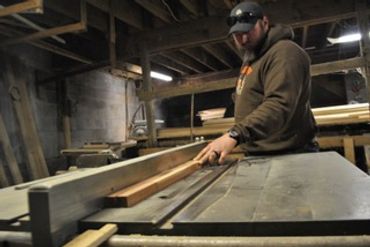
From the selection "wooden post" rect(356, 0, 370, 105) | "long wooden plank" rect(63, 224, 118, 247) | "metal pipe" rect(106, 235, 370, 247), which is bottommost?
"metal pipe" rect(106, 235, 370, 247)

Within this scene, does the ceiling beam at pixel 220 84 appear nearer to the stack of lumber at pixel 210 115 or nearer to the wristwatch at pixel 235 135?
the wristwatch at pixel 235 135

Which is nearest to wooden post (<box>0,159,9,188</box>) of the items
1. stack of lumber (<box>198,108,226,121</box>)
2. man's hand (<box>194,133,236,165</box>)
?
man's hand (<box>194,133,236,165</box>)

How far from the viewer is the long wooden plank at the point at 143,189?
945mm

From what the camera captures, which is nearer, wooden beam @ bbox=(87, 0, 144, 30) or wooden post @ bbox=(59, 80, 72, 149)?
wooden beam @ bbox=(87, 0, 144, 30)

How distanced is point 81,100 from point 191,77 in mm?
2512

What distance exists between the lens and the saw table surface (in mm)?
667

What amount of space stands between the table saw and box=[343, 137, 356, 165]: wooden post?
7.03 ft

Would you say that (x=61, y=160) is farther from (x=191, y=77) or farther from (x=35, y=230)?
(x=35, y=230)

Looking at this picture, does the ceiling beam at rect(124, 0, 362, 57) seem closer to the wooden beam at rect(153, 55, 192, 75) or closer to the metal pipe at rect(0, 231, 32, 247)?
the wooden beam at rect(153, 55, 192, 75)

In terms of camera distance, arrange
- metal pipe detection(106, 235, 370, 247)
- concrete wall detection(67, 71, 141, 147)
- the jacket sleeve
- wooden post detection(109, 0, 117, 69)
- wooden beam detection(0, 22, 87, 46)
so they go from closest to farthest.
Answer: metal pipe detection(106, 235, 370, 247)
the jacket sleeve
wooden beam detection(0, 22, 87, 46)
wooden post detection(109, 0, 117, 69)
concrete wall detection(67, 71, 141, 147)

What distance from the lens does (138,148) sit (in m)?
4.02

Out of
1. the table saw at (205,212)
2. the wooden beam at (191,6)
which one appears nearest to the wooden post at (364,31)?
the wooden beam at (191,6)

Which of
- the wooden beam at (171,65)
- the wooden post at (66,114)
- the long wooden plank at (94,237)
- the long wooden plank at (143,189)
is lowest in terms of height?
the long wooden plank at (94,237)

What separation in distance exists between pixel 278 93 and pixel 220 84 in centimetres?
215
